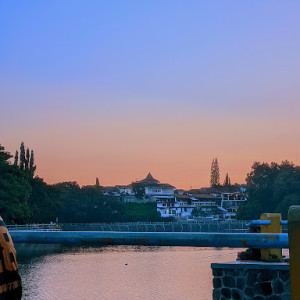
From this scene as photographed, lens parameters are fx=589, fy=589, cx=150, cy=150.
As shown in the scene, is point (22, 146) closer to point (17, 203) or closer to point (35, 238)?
point (17, 203)

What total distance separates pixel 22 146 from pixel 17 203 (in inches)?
1056

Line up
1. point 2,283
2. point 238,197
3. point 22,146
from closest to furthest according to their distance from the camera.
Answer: point 2,283
point 22,146
point 238,197

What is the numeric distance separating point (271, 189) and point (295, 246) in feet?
321

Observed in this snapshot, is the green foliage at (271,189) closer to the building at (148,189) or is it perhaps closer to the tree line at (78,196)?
the tree line at (78,196)

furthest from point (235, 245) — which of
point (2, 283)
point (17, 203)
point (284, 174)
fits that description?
point (284, 174)

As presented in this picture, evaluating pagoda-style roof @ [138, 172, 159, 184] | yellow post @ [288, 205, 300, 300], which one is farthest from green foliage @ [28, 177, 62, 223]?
pagoda-style roof @ [138, 172, 159, 184]

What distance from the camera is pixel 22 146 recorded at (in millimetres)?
84438

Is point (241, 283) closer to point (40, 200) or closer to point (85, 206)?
point (40, 200)

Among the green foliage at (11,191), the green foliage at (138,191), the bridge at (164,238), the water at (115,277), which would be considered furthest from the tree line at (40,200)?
the bridge at (164,238)

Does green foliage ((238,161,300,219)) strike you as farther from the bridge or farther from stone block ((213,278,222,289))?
the bridge

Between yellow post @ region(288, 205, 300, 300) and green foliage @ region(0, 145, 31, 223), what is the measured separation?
56.1 m

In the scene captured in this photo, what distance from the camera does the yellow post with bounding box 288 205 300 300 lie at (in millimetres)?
1550

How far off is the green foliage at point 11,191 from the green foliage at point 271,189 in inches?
1736

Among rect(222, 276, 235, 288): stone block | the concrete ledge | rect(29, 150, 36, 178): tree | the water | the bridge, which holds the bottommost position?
the water
